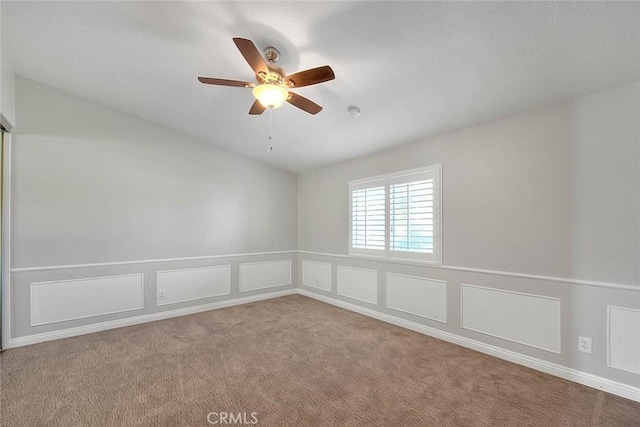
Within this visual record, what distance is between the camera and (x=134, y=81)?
9.92 feet

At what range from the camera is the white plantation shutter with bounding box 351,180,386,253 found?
4.00 metres

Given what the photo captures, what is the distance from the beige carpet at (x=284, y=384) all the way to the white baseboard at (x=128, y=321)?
0.12 meters

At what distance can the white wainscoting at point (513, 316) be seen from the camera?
2.52m

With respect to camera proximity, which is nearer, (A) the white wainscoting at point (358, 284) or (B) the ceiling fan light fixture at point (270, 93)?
(B) the ceiling fan light fixture at point (270, 93)

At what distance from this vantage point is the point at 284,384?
2.34 m

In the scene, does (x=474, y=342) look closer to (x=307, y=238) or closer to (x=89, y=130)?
(x=307, y=238)

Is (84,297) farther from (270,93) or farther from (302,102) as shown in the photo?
(302,102)

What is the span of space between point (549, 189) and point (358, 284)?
272cm

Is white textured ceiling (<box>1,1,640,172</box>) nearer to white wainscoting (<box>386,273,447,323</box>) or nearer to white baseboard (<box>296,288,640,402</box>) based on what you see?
white wainscoting (<box>386,273,447,323</box>)

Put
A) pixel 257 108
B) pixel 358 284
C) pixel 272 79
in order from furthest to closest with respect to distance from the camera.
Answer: pixel 358 284 → pixel 257 108 → pixel 272 79

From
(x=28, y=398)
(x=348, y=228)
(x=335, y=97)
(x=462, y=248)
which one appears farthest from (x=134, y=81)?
(x=462, y=248)

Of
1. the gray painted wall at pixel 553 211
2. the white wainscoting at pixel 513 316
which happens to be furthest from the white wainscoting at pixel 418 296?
the white wainscoting at pixel 513 316

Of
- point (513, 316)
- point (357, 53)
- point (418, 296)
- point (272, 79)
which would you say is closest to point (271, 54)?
point (272, 79)

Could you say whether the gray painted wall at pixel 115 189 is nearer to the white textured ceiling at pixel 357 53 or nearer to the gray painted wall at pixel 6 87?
the gray painted wall at pixel 6 87
